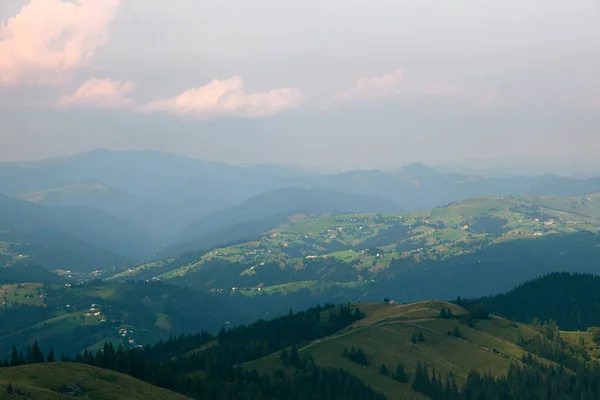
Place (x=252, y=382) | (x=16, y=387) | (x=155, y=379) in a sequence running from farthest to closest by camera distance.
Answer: (x=252, y=382)
(x=155, y=379)
(x=16, y=387)

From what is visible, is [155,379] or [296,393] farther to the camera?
[296,393]

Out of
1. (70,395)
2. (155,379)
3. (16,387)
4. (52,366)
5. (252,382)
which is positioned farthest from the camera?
(252,382)

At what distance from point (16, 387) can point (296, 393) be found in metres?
90.5

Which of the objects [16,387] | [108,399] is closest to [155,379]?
[108,399]

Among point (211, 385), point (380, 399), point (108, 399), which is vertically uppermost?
point (108, 399)

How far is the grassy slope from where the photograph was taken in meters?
125

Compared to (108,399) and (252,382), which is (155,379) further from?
(108,399)

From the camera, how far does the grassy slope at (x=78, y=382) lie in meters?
125

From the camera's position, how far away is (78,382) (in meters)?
138

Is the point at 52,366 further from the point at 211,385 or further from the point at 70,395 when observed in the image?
the point at 211,385

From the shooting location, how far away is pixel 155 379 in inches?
6732

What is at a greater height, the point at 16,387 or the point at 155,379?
the point at 16,387

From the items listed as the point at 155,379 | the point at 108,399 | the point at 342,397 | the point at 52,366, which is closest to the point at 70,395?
the point at 108,399

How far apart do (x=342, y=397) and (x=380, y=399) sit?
39.5ft
